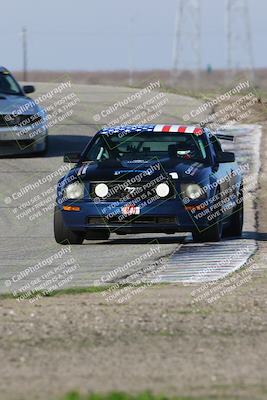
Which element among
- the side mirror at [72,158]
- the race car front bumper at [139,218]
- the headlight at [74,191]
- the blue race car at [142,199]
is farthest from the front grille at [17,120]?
the race car front bumper at [139,218]

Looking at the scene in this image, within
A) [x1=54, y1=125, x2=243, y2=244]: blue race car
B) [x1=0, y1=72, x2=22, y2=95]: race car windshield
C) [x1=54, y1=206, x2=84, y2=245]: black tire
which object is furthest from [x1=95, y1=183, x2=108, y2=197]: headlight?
[x1=0, y1=72, x2=22, y2=95]: race car windshield

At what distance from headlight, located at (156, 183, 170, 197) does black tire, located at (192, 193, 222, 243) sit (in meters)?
0.58

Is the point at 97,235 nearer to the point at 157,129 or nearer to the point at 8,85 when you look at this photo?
the point at 157,129

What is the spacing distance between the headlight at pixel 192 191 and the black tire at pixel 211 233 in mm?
366

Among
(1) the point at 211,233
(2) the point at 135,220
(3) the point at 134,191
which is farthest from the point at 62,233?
(1) the point at 211,233

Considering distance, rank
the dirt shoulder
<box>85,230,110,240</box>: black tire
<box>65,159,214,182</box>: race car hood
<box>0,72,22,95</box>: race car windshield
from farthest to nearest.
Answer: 1. <box>0,72,22,95</box>: race car windshield
2. <box>85,230,110,240</box>: black tire
3. <box>65,159,214,182</box>: race car hood
4. the dirt shoulder

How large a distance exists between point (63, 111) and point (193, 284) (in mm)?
23048

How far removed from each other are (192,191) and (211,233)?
0.56m


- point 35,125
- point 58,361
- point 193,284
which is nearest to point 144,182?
point 193,284

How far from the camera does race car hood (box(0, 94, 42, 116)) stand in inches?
956

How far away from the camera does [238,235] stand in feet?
53.1

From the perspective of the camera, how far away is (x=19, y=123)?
79.5 feet

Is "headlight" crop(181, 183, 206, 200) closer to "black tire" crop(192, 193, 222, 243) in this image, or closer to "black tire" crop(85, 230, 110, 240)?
"black tire" crop(192, 193, 222, 243)

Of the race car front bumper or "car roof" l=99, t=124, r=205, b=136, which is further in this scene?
"car roof" l=99, t=124, r=205, b=136
